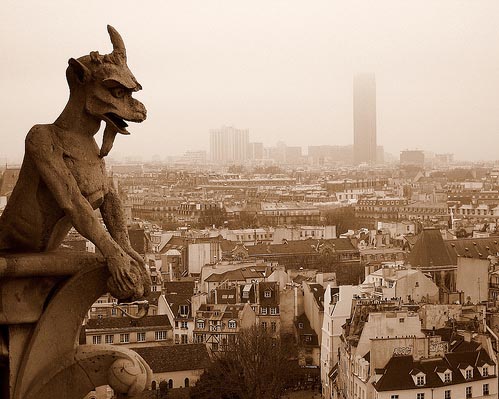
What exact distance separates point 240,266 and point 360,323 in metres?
16.2

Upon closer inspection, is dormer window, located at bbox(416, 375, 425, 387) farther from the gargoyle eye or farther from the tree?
the gargoyle eye

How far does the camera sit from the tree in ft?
85.3

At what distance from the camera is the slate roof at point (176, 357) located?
28.7 m

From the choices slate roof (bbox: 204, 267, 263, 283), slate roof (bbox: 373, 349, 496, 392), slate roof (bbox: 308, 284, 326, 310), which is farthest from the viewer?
slate roof (bbox: 204, 267, 263, 283)

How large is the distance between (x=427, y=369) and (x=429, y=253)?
2366 centimetres

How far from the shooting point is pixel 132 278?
3.64 metres

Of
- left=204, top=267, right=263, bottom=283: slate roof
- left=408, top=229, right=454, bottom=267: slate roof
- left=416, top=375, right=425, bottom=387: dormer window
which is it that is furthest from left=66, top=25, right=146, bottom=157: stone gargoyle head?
left=408, top=229, right=454, bottom=267: slate roof

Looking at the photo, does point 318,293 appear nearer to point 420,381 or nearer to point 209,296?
point 209,296

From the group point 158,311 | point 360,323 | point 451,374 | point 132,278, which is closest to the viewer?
point 132,278

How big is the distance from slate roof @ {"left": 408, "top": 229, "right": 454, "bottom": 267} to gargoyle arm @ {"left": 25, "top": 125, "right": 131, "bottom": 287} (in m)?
42.4

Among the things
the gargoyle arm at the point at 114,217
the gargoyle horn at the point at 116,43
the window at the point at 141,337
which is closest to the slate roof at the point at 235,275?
the window at the point at 141,337

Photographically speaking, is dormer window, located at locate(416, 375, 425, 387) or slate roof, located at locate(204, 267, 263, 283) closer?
dormer window, located at locate(416, 375, 425, 387)

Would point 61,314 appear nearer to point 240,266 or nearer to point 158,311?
point 158,311

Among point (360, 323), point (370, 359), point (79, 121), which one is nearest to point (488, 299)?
point (360, 323)
